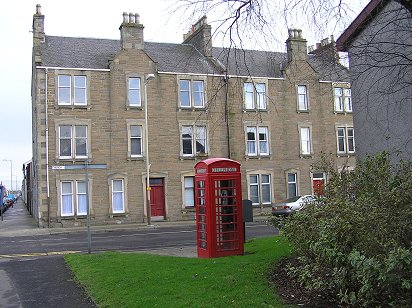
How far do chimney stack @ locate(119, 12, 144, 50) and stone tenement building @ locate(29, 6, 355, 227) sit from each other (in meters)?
0.07

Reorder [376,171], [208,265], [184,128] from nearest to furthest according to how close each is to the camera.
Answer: [376,171], [208,265], [184,128]

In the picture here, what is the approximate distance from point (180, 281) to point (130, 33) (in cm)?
2622

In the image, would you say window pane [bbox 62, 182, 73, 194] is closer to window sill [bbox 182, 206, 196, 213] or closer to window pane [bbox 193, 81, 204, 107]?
window sill [bbox 182, 206, 196, 213]

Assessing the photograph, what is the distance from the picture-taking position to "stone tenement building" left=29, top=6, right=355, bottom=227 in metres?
29.0

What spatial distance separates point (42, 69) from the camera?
28906 mm

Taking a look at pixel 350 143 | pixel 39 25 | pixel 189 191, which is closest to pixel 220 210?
pixel 189 191

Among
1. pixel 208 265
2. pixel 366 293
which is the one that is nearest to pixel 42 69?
pixel 208 265

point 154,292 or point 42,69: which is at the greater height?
point 42,69

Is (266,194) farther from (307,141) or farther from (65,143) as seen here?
(65,143)

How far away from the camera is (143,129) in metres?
31.0

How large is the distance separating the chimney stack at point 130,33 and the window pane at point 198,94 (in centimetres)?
456

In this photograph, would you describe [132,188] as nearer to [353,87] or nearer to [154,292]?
[353,87]

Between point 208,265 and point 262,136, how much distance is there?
25809mm

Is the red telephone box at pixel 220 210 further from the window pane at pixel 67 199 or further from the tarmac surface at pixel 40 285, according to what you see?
the window pane at pixel 67 199
